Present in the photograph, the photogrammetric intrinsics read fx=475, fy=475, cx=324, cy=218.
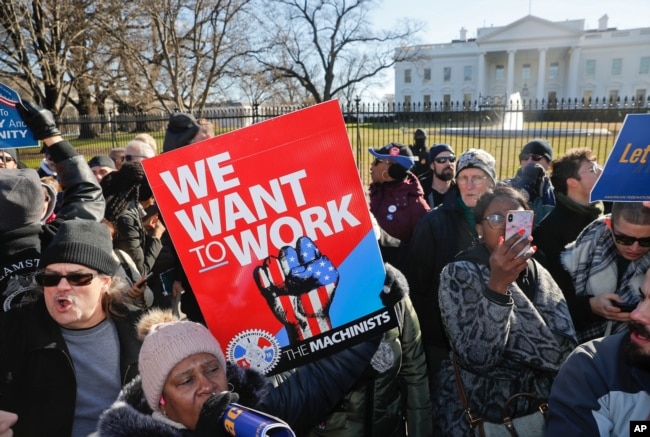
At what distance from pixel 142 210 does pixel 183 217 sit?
7.67ft

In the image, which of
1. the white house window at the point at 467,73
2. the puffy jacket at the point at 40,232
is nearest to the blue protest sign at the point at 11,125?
the puffy jacket at the point at 40,232

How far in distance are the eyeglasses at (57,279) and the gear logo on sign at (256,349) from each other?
0.83 m

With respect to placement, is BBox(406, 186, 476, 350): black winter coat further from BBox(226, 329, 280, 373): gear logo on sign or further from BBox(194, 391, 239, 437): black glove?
BBox(194, 391, 239, 437): black glove

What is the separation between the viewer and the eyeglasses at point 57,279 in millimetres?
2033

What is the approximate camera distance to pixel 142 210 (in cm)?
378

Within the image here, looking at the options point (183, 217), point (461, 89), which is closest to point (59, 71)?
point (183, 217)

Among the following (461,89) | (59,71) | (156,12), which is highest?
(156,12)

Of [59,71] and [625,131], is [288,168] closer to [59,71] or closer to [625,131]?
[625,131]

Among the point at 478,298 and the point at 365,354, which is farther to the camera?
the point at 478,298

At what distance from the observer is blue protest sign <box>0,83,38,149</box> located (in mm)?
3037

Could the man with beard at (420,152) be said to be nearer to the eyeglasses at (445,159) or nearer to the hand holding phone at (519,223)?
the eyeglasses at (445,159)

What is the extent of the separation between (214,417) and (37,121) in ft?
8.54

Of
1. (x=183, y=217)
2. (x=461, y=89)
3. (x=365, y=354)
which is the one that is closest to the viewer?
(x=183, y=217)

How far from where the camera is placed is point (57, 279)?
2037mm
